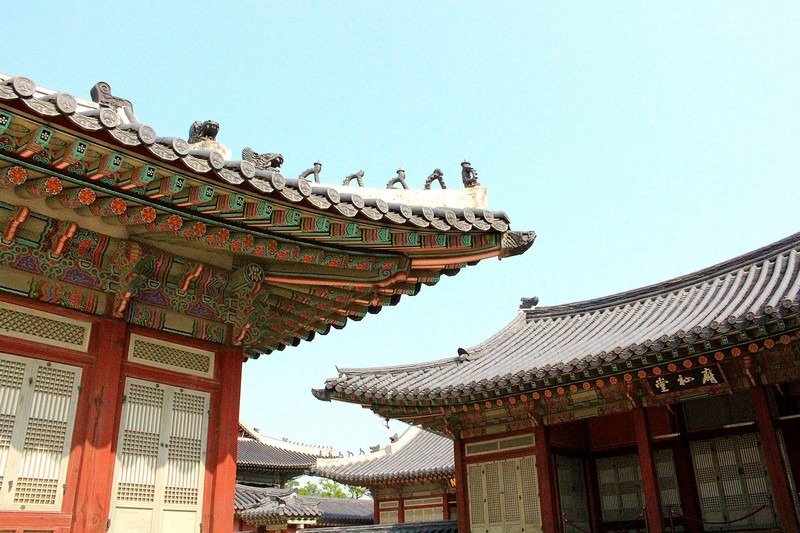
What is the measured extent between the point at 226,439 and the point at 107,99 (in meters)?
3.36

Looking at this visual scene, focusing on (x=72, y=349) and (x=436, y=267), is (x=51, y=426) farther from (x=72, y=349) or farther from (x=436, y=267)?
(x=436, y=267)

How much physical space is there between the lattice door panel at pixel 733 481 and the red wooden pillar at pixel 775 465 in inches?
20.9

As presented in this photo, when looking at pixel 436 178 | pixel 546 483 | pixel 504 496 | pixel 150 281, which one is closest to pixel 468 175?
pixel 436 178

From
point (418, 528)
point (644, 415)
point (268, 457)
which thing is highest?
point (268, 457)

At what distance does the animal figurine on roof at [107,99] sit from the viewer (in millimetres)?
5965

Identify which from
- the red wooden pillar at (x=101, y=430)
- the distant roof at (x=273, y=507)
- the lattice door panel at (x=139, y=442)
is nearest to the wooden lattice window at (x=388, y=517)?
the distant roof at (x=273, y=507)

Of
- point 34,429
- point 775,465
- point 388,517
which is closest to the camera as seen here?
point 34,429

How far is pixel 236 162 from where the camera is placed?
482cm

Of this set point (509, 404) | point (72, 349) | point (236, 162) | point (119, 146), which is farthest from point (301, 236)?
point (509, 404)

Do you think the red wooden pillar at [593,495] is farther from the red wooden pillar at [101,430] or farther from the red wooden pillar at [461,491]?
the red wooden pillar at [101,430]

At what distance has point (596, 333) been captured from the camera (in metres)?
14.7

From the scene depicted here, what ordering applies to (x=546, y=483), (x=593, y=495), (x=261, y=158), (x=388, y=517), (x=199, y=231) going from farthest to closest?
(x=388, y=517) < (x=593, y=495) < (x=546, y=483) < (x=261, y=158) < (x=199, y=231)

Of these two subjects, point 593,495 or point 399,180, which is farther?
point 593,495

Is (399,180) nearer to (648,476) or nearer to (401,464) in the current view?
(648,476)
